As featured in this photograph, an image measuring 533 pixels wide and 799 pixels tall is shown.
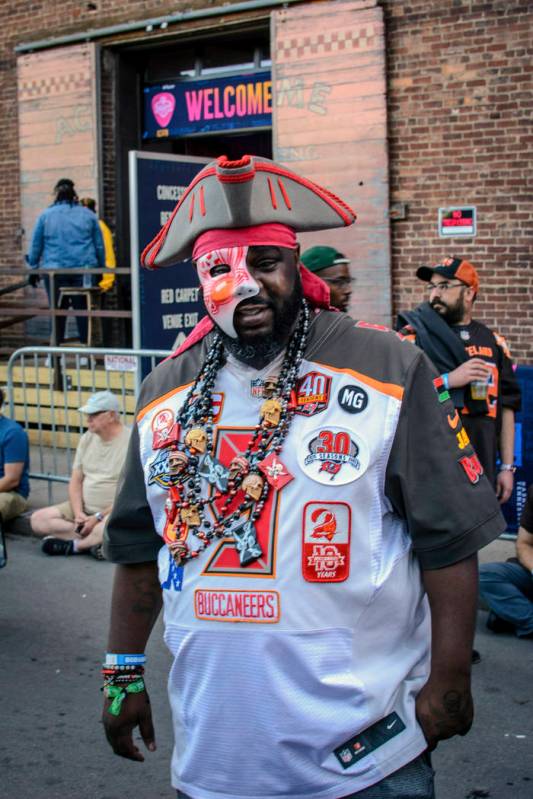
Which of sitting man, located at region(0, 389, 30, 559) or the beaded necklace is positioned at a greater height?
the beaded necklace

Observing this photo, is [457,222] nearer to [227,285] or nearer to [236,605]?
[227,285]

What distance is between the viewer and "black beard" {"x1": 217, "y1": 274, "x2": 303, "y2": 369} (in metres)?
2.38

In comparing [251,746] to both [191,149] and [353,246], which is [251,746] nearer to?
[353,246]

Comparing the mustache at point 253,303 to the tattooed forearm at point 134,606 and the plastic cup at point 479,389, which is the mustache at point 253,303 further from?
the plastic cup at point 479,389

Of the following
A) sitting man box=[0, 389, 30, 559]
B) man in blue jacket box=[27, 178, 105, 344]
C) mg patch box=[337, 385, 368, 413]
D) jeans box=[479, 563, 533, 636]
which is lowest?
jeans box=[479, 563, 533, 636]

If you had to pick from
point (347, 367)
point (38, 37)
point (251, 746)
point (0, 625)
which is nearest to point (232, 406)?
point (347, 367)

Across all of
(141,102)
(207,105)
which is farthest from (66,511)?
(141,102)

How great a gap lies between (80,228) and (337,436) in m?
10.4

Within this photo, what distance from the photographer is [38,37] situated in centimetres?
1391

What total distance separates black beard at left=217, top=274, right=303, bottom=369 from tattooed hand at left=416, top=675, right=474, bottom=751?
2.55 feet

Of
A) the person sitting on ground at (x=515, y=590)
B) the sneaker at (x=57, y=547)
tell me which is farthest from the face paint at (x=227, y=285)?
the sneaker at (x=57, y=547)

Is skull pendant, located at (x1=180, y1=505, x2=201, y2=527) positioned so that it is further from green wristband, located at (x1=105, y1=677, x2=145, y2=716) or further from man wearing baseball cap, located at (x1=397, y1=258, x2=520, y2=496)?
man wearing baseball cap, located at (x1=397, y1=258, x2=520, y2=496)

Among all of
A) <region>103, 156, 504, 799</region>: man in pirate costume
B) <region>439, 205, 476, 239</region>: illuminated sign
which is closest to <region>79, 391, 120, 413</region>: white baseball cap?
<region>439, 205, 476, 239</region>: illuminated sign

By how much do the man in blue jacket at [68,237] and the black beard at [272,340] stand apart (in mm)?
9926
